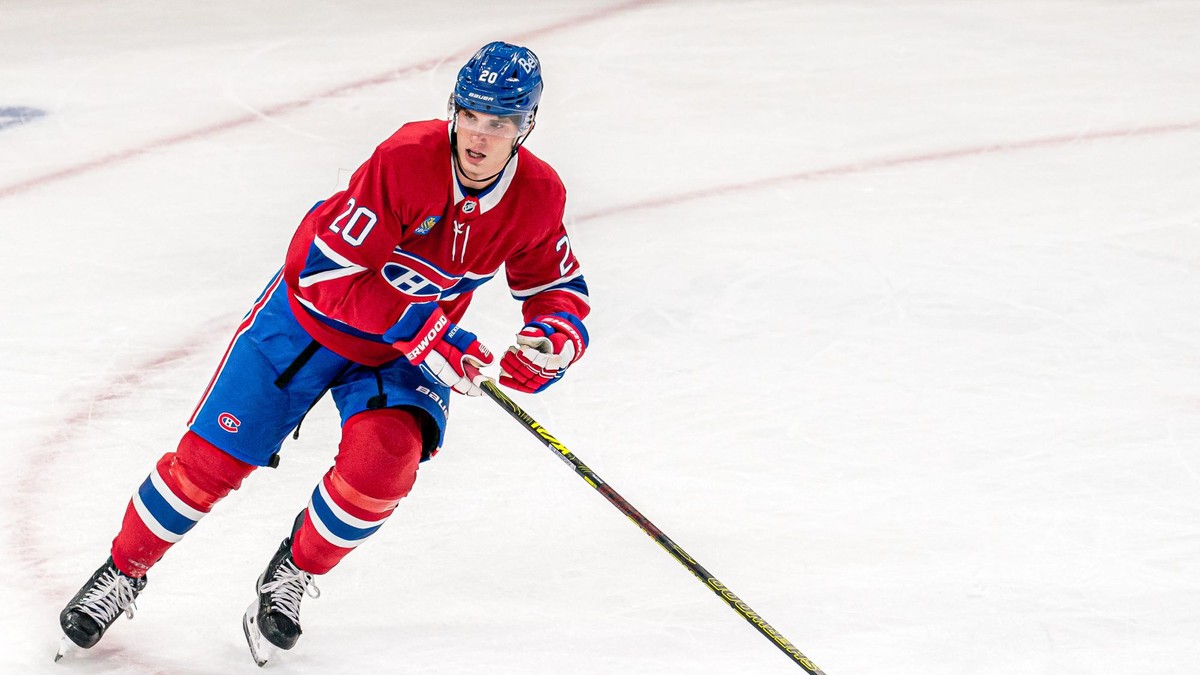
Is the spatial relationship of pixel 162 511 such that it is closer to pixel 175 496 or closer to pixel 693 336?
pixel 175 496

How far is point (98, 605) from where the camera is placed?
2643mm

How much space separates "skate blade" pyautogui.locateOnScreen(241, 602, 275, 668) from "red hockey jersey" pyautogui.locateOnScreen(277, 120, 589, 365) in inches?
20.6

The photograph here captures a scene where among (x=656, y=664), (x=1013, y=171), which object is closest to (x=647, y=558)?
(x=656, y=664)

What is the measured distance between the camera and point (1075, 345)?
154 inches

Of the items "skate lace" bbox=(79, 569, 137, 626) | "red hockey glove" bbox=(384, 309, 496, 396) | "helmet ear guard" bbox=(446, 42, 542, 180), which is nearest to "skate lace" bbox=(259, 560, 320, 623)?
"skate lace" bbox=(79, 569, 137, 626)

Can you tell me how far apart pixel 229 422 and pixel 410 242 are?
451 millimetres

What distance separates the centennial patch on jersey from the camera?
8.26 feet

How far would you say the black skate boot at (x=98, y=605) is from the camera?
8.59 feet

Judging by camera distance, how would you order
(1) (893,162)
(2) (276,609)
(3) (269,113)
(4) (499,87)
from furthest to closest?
(3) (269,113), (1) (893,162), (2) (276,609), (4) (499,87)

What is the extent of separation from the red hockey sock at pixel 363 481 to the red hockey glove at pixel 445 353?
4.6 inches

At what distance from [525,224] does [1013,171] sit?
117 inches

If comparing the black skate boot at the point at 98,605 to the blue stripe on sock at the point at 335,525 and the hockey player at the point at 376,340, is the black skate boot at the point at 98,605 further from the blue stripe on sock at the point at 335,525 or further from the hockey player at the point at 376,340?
the blue stripe on sock at the point at 335,525

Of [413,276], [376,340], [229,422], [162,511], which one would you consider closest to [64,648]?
[162,511]

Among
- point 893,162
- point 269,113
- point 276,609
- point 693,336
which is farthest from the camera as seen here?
point 269,113
